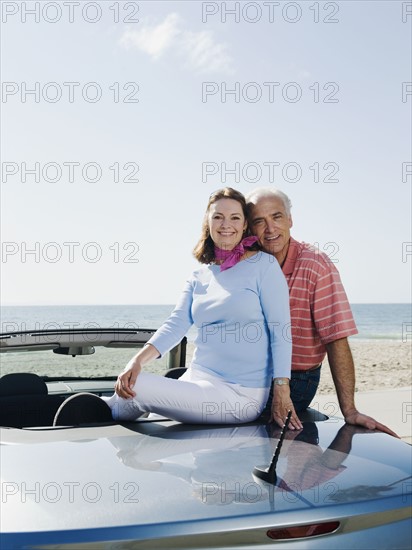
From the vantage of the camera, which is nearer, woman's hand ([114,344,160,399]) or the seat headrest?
woman's hand ([114,344,160,399])

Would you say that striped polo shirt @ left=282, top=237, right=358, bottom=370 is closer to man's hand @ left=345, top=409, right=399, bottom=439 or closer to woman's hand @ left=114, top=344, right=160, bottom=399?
man's hand @ left=345, top=409, right=399, bottom=439

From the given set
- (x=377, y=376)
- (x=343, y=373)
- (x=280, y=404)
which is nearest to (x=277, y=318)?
(x=280, y=404)

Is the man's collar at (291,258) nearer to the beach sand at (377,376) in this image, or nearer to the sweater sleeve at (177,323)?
the sweater sleeve at (177,323)

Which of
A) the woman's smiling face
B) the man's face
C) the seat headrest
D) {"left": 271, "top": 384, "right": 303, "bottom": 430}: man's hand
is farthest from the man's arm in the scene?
the seat headrest

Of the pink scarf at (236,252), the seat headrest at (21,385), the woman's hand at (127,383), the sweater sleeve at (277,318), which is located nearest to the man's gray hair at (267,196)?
the pink scarf at (236,252)

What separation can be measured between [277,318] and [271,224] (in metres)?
0.63

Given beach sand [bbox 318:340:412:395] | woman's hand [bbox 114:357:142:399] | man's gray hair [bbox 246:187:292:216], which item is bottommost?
beach sand [bbox 318:340:412:395]

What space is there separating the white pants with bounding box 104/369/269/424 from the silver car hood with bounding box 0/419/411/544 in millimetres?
155

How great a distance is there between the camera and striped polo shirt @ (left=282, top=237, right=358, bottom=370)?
3.32m

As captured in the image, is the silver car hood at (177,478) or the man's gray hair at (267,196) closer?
the silver car hood at (177,478)

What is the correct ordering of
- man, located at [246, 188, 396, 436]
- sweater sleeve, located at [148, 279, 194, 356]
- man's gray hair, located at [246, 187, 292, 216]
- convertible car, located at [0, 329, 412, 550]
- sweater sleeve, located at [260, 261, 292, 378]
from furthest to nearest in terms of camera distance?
man's gray hair, located at [246, 187, 292, 216] → sweater sleeve, located at [148, 279, 194, 356] → man, located at [246, 188, 396, 436] → sweater sleeve, located at [260, 261, 292, 378] → convertible car, located at [0, 329, 412, 550]

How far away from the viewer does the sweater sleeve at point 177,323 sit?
11.2 ft

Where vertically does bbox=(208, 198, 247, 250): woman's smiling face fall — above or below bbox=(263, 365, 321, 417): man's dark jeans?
above

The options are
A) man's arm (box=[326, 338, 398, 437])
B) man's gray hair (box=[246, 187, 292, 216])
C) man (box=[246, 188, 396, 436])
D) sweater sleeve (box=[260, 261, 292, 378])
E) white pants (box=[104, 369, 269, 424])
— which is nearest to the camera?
white pants (box=[104, 369, 269, 424])
